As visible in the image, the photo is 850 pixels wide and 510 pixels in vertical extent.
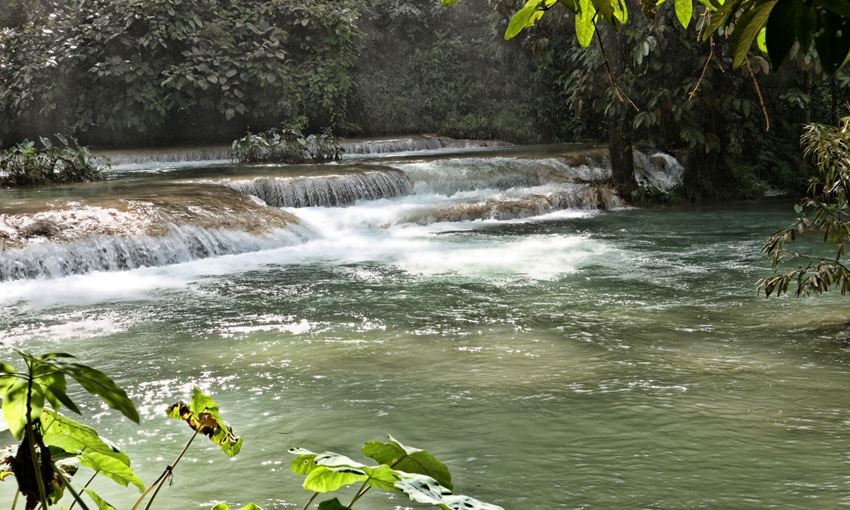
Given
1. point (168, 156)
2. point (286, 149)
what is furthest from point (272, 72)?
point (286, 149)

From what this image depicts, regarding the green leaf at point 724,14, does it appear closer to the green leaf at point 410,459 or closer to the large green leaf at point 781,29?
the large green leaf at point 781,29

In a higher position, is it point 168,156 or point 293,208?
point 168,156

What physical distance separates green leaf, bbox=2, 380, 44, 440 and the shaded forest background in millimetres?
16665

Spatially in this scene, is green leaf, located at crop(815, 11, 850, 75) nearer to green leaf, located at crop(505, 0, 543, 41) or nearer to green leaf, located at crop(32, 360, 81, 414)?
green leaf, located at crop(505, 0, 543, 41)

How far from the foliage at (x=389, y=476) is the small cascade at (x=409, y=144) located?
59.4 feet

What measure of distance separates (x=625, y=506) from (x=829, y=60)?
2664 millimetres

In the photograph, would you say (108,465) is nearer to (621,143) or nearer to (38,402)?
(38,402)

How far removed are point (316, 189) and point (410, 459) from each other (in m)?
12.2

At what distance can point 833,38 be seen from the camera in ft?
3.22

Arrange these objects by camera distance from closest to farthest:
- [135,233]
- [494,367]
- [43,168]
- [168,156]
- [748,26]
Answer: [748,26]
[494,367]
[135,233]
[43,168]
[168,156]

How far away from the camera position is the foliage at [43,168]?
1370 cm

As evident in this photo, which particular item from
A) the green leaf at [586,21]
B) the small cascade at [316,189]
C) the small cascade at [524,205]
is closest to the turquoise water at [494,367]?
the green leaf at [586,21]

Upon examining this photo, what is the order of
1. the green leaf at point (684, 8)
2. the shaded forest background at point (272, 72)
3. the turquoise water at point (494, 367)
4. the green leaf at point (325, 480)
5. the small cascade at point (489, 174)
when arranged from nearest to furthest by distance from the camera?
the green leaf at point (325, 480)
the green leaf at point (684, 8)
the turquoise water at point (494, 367)
the small cascade at point (489, 174)
the shaded forest background at point (272, 72)

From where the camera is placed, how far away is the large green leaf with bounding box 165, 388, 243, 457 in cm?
160
